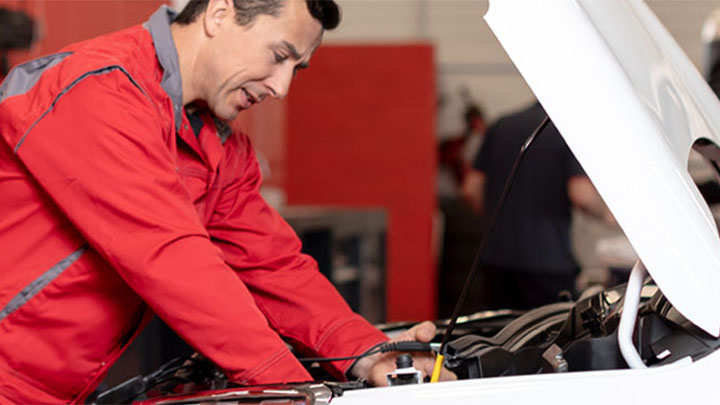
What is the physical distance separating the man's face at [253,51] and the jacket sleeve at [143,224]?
0.84ft

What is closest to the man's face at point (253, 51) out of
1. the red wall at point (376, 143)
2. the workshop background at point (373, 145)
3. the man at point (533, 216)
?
the man at point (533, 216)

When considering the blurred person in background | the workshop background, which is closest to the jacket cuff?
the workshop background

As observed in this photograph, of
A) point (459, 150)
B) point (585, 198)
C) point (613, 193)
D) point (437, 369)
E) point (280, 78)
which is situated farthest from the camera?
point (459, 150)

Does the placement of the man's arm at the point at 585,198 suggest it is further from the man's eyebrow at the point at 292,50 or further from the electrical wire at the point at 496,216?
the electrical wire at the point at 496,216

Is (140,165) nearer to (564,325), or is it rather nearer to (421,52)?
(564,325)

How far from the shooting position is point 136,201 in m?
1.14

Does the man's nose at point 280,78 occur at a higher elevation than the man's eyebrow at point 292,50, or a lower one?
lower

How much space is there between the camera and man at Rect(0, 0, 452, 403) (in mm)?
1137

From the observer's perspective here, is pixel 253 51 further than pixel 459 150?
No

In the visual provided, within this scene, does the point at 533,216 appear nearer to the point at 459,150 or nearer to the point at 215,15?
the point at 215,15

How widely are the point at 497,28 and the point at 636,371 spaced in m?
0.42

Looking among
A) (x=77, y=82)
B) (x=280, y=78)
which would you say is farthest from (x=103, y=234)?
(x=280, y=78)

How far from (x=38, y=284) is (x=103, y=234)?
156 mm

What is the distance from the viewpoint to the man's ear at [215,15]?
4.61 ft
